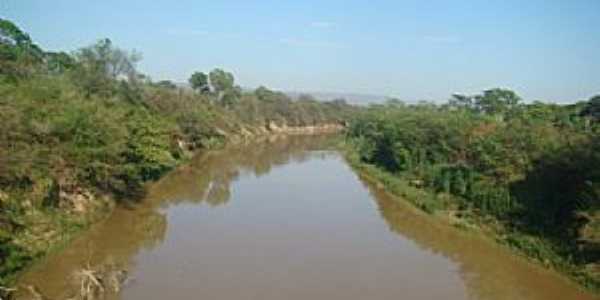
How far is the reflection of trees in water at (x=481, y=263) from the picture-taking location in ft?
54.7

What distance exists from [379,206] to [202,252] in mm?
11700

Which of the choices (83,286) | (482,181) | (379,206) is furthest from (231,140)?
(83,286)

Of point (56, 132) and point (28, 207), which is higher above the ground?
point (56, 132)

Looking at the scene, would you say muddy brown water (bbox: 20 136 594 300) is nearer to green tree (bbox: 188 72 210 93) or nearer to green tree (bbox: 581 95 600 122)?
green tree (bbox: 581 95 600 122)

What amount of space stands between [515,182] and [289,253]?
9594 mm

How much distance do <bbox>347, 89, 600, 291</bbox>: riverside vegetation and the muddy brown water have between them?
3.14 feet

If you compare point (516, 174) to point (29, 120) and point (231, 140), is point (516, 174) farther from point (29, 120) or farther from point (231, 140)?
point (231, 140)

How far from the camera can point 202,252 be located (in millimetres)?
19500

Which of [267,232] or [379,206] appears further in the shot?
[379,206]

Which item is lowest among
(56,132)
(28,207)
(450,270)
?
(450,270)

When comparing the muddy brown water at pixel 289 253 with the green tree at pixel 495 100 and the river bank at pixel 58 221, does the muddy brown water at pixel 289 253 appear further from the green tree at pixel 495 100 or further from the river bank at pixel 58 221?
the green tree at pixel 495 100

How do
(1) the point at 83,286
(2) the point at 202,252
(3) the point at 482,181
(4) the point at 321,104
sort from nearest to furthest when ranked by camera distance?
1. (1) the point at 83,286
2. (2) the point at 202,252
3. (3) the point at 482,181
4. (4) the point at 321,104

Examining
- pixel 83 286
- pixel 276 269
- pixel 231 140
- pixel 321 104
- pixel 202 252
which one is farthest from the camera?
pixel 321 104

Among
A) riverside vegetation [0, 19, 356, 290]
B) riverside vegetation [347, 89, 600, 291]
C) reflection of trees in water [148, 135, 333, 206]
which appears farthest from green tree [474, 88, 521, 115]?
riverside vegetation [0, 19, 356, 290]
